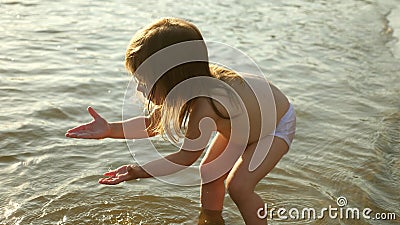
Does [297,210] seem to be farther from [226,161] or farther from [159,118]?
[159,118]

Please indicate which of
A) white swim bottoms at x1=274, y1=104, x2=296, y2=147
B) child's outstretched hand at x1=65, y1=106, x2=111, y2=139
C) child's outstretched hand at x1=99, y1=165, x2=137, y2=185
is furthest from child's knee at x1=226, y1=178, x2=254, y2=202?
child's outstretched hand at x1=65, y1=106, x2=111, y2=139

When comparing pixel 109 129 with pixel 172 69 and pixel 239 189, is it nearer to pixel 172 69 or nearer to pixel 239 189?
pixel 172 69

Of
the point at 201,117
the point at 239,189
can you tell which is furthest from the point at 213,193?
the point at 201,117

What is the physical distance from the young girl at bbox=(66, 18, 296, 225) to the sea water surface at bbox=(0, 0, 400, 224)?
545 millimetres

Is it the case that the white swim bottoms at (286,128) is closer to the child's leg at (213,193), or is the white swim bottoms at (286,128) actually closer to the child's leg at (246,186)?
the child's leg at (246,186)

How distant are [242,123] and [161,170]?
20.6 inches

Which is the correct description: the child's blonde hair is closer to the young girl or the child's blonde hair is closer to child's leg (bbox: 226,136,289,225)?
the young girl

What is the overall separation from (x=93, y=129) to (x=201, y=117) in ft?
1.98

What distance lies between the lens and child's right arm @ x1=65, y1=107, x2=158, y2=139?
3385 mm

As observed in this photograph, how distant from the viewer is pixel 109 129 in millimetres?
3492

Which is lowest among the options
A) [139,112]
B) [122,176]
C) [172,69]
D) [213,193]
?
[139,112]

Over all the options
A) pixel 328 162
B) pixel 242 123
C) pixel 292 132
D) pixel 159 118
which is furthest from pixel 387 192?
pixel 159 118

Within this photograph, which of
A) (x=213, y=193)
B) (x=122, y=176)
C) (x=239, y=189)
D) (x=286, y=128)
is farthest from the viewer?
(x=213, y=193)

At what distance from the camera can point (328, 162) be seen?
4.82 m
